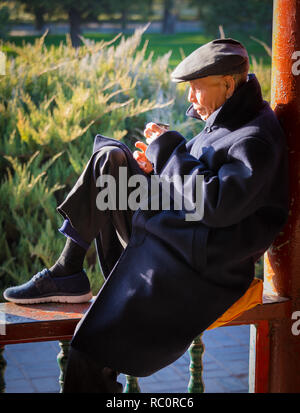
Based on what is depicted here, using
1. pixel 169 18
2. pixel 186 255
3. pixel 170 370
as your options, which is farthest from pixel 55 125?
pixel 169 18

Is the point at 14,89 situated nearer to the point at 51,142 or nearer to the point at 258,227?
the point at 51,142

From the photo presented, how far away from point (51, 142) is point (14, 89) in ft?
2.10

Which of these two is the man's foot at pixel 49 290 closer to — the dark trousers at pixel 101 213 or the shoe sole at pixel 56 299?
the shoe sole at pixel 56 299

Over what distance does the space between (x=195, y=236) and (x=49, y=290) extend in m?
0.61

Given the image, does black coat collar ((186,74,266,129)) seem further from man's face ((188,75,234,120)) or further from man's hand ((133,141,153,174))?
man's hand ((133,141,153,174))

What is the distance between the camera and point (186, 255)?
1924mm

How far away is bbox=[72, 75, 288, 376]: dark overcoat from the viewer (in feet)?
6.27

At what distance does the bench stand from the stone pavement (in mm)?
1650

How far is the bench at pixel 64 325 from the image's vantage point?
1.99 meters

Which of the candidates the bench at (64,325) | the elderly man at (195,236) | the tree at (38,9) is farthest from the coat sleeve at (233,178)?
the tree at (38,9)

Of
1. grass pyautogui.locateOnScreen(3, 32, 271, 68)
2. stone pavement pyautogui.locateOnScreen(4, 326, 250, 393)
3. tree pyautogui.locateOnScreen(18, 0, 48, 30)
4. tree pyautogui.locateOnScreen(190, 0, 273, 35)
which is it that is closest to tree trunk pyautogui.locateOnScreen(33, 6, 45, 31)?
tree pyautogui.locateOnScreen(18, 0, 48, 30)

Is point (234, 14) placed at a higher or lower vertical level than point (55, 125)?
higher

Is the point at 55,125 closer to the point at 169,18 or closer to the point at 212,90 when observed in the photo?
the point at 212,90
